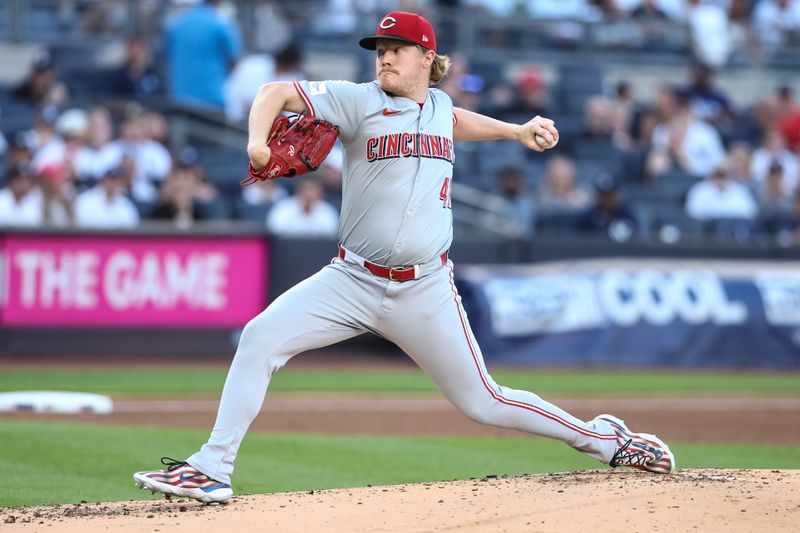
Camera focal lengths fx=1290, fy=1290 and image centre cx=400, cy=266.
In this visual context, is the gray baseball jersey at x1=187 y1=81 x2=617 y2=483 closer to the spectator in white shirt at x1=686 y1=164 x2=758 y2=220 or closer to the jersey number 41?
the jersey number 41

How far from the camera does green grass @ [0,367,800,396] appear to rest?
1165 cm

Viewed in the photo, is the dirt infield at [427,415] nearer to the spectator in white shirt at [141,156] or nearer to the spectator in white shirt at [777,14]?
the spectator in white shirt at [141,156]

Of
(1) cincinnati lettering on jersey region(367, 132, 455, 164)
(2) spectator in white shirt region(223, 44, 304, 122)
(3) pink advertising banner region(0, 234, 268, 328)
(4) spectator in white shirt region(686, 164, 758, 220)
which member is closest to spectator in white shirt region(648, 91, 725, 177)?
(4) spectator in white shirt region(686, 164, 758, 220)

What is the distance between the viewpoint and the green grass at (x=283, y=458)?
6.59m

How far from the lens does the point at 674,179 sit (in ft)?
55.2

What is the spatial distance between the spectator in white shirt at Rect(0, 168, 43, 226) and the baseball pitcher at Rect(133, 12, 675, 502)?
8663 millimetres

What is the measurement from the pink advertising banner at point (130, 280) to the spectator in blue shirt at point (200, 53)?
8.97 ft

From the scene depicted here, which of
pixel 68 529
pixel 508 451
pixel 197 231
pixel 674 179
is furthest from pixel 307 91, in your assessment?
pixel 674 179

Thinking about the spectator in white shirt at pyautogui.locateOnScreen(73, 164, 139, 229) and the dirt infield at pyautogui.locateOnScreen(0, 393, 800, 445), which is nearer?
the dirt infield at pyautogui.locateOnScreen(0, 393, 800, 445)

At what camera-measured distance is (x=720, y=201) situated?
16.2m

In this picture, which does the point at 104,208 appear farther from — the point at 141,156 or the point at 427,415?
the point at 427,415

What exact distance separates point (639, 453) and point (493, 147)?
10847 millimetres

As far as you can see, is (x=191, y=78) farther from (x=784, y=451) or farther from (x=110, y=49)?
(x=784, y=451)

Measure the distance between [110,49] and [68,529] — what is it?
12.9 m
